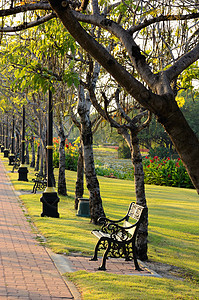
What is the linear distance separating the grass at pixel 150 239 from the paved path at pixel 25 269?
12.7 inches

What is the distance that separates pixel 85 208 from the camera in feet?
46.6

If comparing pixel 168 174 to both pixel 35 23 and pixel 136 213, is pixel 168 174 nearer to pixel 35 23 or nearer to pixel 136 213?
pixel 136 213

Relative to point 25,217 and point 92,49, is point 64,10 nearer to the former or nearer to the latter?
Answer: point 92,49

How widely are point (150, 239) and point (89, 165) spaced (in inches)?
112

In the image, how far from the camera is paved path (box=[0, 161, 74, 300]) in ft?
19.0

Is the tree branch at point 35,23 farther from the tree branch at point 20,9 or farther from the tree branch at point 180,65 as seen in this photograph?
the tree branch at point 180,65

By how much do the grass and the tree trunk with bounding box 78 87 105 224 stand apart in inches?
20.6

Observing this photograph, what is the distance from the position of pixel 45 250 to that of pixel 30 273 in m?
1.89

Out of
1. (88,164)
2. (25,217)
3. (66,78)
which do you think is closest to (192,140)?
(66,78)

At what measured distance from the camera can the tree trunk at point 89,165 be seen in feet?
42.1

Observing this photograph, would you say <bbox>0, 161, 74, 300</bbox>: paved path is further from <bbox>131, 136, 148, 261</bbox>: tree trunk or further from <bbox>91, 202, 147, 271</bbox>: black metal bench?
<bbox>131, 136, 148, 261</bbox>: tree trunk

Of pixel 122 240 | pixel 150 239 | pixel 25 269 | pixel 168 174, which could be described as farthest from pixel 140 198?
pixel 168 174

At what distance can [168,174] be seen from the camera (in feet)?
104

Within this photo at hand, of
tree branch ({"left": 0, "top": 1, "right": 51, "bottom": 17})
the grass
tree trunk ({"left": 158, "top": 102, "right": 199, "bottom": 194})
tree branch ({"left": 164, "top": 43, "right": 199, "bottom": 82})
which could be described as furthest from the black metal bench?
tree branch ({"left": 0, "top": 1, "right": 51, "bottom": 17})
